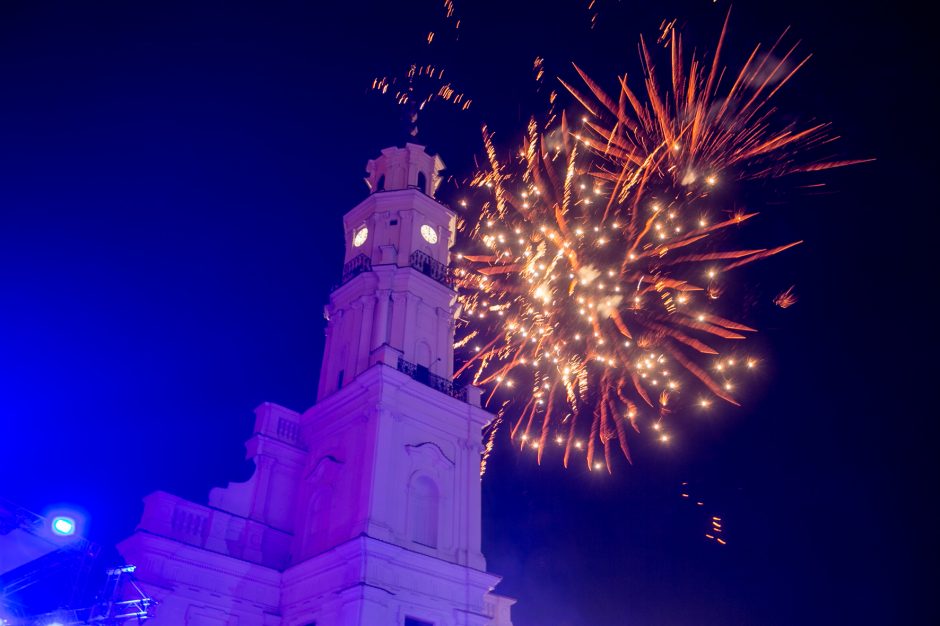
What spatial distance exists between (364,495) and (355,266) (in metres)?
10.0

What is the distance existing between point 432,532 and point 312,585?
408cm

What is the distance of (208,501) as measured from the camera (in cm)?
2166

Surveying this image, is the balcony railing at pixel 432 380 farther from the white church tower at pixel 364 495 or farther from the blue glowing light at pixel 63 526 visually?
the blue glowing light at pixel 63 526

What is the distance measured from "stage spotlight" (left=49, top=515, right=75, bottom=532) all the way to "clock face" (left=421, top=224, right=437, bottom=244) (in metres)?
15.8

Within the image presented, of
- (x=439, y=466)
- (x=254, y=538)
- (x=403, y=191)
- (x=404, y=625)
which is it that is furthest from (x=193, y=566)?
(x=403, y=191)

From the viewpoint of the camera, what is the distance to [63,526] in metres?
18.3

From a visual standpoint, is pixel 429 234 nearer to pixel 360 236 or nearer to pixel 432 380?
pixel 360 236

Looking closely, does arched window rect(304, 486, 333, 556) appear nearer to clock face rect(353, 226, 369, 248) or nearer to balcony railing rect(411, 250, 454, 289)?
balcony railing rect(411, 250, 454, 289)

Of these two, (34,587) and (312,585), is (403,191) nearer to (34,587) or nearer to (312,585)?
(312,585)

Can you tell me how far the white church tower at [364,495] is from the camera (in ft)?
63.3

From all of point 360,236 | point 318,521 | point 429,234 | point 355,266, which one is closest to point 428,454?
point 318,521

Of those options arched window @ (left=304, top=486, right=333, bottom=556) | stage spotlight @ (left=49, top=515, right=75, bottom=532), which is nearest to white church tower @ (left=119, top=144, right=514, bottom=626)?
arched window @ (left=304, top=486, right=333, bottom=556)

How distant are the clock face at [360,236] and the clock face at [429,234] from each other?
7.79 feet

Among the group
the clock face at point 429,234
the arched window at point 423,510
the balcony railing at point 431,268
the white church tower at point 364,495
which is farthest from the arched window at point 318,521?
the clock face at point 429,234
